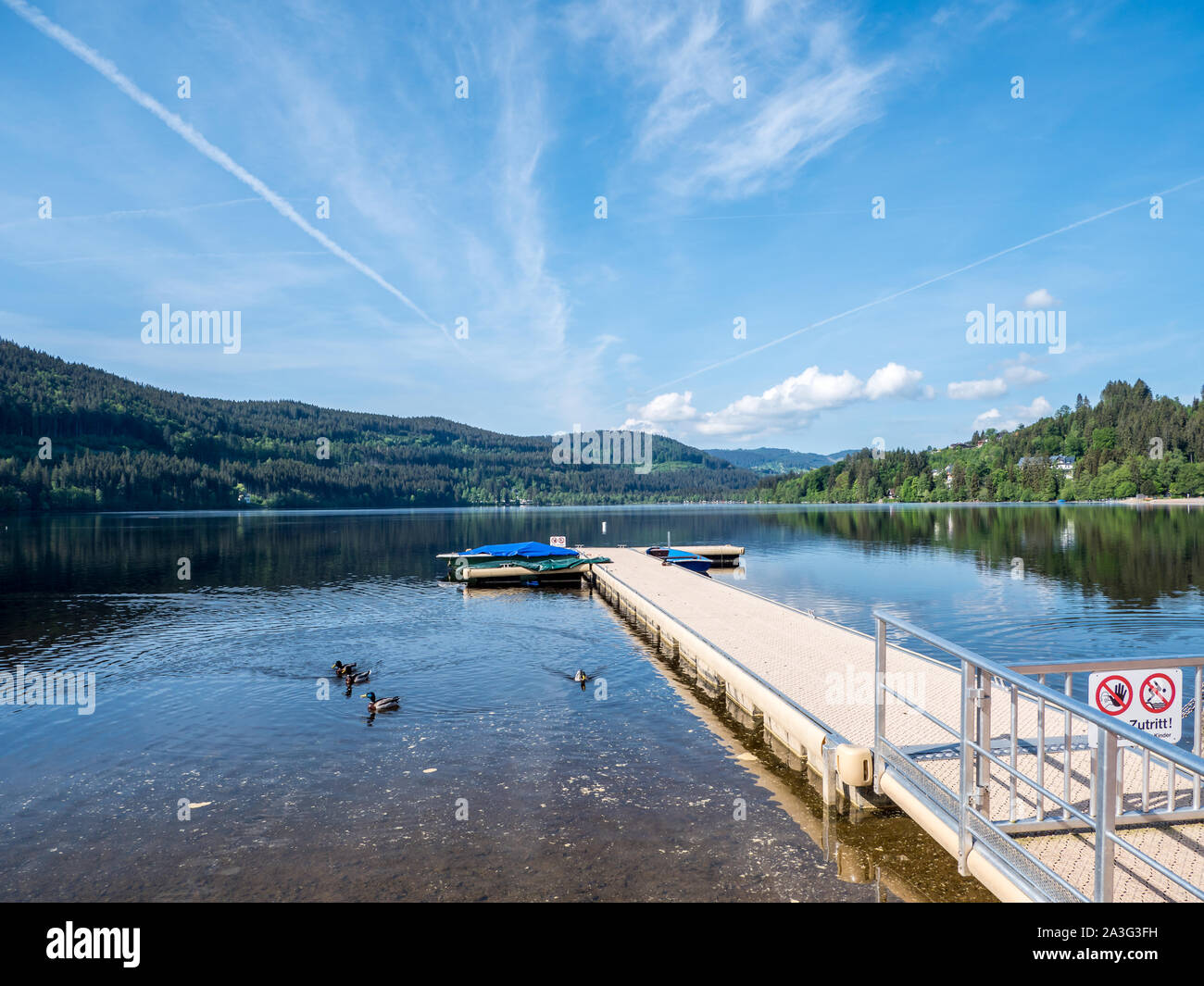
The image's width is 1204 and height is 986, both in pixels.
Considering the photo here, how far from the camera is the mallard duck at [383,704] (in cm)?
1652

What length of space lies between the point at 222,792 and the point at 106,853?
7.31 feet

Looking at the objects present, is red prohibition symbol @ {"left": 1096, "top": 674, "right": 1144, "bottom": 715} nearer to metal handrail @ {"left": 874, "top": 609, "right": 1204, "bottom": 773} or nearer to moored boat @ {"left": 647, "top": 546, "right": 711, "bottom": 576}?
metal handrail @ {"left": 874, "top": 609, "right": 1204, "bottom": 773}

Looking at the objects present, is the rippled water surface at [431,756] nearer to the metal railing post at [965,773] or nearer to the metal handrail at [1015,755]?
the metal railing post at [965,773]

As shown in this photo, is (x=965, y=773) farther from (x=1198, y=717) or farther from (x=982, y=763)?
(x=1198, y=717)

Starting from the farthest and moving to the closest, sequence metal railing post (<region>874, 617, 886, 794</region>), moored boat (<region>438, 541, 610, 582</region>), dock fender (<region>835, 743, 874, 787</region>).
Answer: moored boat (<region>438, 541, 610, 582</region>) → dock fender (<region>835, 743, 874, 787</region>) → metal railing post (<region>874, 617, 886, 794</region>)

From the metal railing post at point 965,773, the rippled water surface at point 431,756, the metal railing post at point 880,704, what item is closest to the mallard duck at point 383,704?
the rippled water surface at point 431,756

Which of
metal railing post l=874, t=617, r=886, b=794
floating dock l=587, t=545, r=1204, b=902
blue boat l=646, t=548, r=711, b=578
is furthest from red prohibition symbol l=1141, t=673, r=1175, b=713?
blue boat l=646, t=548, r=711, b=578

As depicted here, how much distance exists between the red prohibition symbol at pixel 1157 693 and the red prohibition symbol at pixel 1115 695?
0.15m

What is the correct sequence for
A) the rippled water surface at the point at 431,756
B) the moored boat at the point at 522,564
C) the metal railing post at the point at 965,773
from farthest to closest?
the moored boat at the point at 522,564
the rippled water surface at the point at 431,756
the metal railing post at the point at 965,773

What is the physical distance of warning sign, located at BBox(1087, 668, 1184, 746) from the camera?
6.67 m

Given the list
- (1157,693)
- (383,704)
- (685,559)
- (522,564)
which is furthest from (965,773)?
(685,559)

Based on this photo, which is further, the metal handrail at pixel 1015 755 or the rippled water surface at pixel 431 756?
the rippled water surface at pixel 431 756

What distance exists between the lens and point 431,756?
44.0 feet
